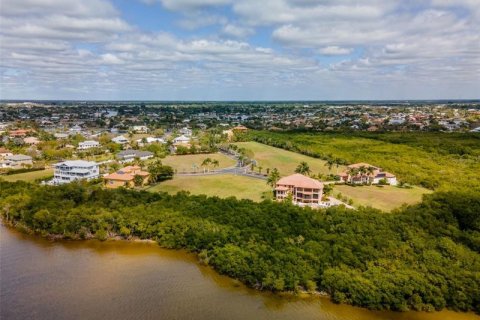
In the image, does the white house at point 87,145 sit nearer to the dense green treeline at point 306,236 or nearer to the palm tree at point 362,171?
the dense green treeline at point 306,236

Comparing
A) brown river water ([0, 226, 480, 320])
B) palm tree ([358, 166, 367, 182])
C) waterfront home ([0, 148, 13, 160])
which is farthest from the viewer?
waterfront home ([0, 148, 13, 160])

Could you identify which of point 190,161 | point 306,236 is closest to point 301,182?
Result: point 306,236

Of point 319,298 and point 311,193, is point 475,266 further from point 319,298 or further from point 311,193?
point 311,193

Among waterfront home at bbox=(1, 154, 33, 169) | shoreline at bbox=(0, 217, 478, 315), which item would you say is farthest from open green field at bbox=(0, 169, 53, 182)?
shoreline at bbox=(0, 217, 478, 315)

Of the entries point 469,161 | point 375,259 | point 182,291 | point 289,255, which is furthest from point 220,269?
point 469,161

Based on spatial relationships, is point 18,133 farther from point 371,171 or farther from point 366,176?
point 371,171

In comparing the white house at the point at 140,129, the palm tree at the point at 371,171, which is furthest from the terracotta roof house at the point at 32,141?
the palm tree at the point at 371,171

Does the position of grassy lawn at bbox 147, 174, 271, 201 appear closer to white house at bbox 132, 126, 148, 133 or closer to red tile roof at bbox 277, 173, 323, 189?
red tile roof at bbox 277, 173, 323, 189
